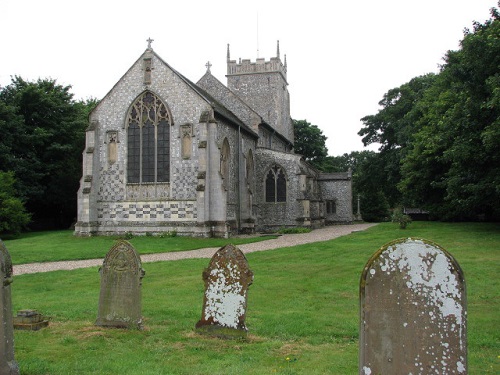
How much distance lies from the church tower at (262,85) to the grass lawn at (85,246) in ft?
71.9

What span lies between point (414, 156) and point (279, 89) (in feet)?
61.8

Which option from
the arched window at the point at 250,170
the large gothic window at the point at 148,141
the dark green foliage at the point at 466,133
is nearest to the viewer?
the dark green foliage at the point at 466,133

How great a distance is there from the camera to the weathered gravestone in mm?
5754

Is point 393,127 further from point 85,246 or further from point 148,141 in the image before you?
point 85,246

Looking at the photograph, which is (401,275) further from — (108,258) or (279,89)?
(279,89)

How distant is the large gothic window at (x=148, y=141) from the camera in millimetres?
29594

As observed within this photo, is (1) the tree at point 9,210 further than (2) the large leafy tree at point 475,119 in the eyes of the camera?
Yes

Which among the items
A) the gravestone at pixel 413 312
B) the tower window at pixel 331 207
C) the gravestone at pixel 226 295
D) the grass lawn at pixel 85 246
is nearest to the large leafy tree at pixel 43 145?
the grass lawn at pixel 85 246

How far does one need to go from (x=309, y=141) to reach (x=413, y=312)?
202 ft

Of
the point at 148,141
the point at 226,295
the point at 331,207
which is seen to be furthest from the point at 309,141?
the point at 226,295

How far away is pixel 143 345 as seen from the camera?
7438 mm

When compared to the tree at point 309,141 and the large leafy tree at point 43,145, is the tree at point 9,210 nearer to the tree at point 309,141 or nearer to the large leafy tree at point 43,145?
the large leafy tree at point 43,145

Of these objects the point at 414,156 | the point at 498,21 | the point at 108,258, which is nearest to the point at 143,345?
the point at 108,258

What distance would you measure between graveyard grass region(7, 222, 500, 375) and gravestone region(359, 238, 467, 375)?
57.0 inches
